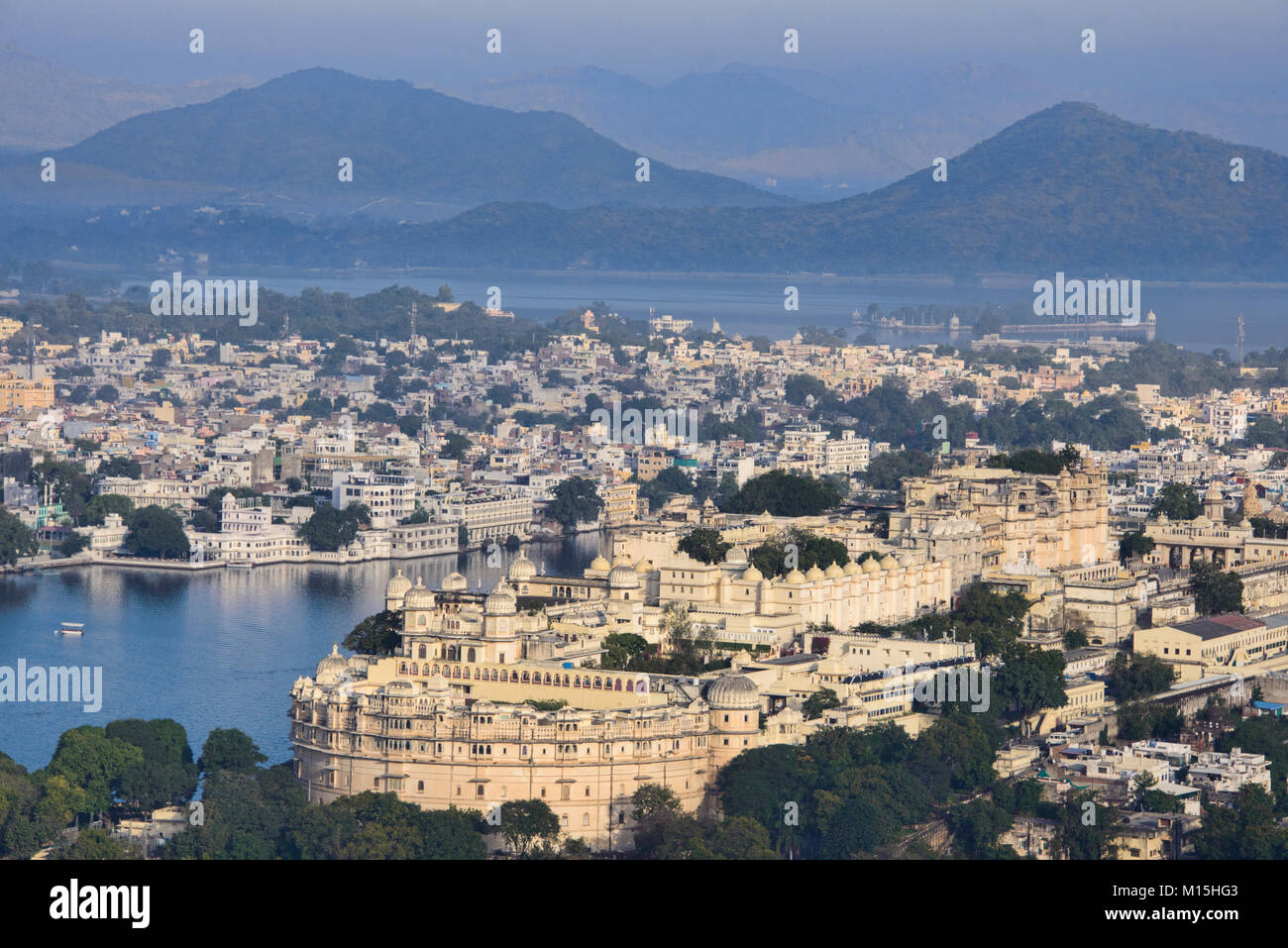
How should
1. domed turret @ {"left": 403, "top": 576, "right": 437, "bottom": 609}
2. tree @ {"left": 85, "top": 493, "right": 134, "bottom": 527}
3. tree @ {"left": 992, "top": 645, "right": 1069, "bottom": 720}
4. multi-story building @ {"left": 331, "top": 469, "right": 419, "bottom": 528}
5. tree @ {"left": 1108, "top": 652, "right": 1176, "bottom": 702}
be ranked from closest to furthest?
domed turret @ {"left": 403, "top": 576, "right": 437, "bottom": 609}, tree @ {"left": 992, "top": 645, "right": 1069, "bottom": 720}, tree @ {"left": 1108, "top": 652, "right": 1176, "bottom": 702}, tree @ {"left": 85, "top": 493, "right": 134, "bottom": 527}, multi-story building @ {"left": 331, "top": 469, "right": 419, "bottom": 528}

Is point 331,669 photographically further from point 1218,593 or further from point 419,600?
point 1218,593

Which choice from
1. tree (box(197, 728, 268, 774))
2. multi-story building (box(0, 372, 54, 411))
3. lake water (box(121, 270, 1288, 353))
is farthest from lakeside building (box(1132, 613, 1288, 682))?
lake water (box(121, 270, 1288, 353))

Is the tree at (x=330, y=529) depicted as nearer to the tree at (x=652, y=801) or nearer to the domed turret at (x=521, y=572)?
the domed turret at (x=521, y=572)

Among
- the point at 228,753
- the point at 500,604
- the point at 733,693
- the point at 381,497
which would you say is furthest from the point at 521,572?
the point at 381,497

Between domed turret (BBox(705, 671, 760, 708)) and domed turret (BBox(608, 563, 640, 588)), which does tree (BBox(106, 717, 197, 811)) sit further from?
domed turret (BBox(608, 563, 640, 588))

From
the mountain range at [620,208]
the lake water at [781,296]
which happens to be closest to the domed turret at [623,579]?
the lake water at [781,296]

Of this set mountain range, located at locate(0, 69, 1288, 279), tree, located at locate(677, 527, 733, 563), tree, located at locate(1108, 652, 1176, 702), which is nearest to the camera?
tree, located at locate(1108, 652, 1176, 702)
